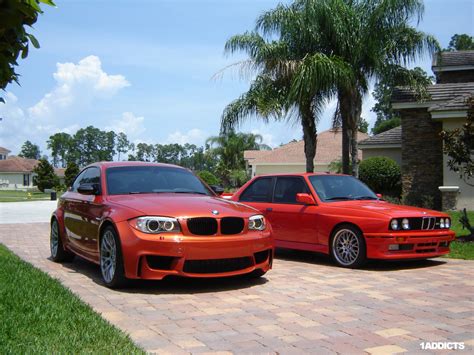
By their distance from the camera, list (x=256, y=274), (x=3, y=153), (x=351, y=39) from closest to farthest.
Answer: (x=256, y=274)
(x=351, y=39)
(x=3, y=153)

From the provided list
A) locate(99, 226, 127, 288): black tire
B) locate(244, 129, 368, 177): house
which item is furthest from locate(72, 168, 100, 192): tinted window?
locate(244, 129, 368, 177): house

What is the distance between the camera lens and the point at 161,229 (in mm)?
5785

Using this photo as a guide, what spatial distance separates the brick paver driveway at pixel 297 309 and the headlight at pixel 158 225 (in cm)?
74

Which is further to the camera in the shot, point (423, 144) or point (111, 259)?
point (423, 144)

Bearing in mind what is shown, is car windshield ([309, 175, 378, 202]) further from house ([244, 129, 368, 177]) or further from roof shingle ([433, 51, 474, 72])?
house ([244, 129, 368, 177])

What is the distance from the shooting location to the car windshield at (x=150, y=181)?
6.92 m

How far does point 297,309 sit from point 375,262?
136 inches

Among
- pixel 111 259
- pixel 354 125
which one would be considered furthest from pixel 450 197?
pixel 111 259

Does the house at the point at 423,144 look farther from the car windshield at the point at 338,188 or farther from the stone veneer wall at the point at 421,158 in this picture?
the car windshield at the point at 338,188

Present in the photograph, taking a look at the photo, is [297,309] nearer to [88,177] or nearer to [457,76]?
[88,177]

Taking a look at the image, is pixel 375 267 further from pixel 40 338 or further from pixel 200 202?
pixel 40 338

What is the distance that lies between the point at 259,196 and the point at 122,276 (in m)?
3.97

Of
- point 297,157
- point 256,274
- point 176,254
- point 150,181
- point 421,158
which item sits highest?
point 297,157

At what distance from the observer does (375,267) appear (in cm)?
785
